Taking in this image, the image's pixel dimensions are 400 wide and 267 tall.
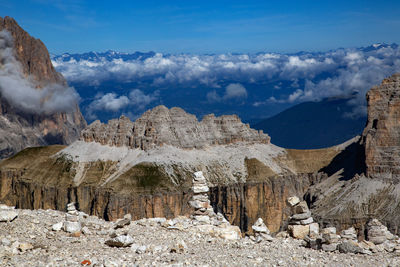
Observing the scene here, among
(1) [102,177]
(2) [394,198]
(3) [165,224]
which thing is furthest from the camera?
(1) [102,177]

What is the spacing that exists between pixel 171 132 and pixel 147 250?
14791 cm

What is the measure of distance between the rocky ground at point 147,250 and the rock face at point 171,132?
134m

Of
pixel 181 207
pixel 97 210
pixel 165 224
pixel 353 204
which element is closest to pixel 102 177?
pixel 97 210

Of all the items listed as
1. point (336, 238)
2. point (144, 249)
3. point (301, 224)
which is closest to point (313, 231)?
point (301, 224)

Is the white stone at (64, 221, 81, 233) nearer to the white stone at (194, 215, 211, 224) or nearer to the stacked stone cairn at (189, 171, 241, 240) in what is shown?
the stacked stone cairn at (189, 171, 241, 240)

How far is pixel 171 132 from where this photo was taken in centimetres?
17912

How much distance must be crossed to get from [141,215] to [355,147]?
7396cm

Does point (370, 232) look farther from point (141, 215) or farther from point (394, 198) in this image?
point (141, 215)

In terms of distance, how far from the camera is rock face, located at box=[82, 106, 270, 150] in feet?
573

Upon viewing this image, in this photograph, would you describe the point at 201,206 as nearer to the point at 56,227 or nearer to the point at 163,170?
the point at 56,227

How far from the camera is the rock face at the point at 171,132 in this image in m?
175

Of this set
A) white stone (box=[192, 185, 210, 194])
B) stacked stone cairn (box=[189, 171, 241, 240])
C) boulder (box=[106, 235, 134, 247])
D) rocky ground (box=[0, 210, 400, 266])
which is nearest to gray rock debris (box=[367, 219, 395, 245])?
rocky ground (box=[0, 210, 400, 266])

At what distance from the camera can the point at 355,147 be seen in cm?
17062

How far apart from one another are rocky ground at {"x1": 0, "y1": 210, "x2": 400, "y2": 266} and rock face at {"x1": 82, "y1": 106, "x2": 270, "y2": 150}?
13381 centimetres
